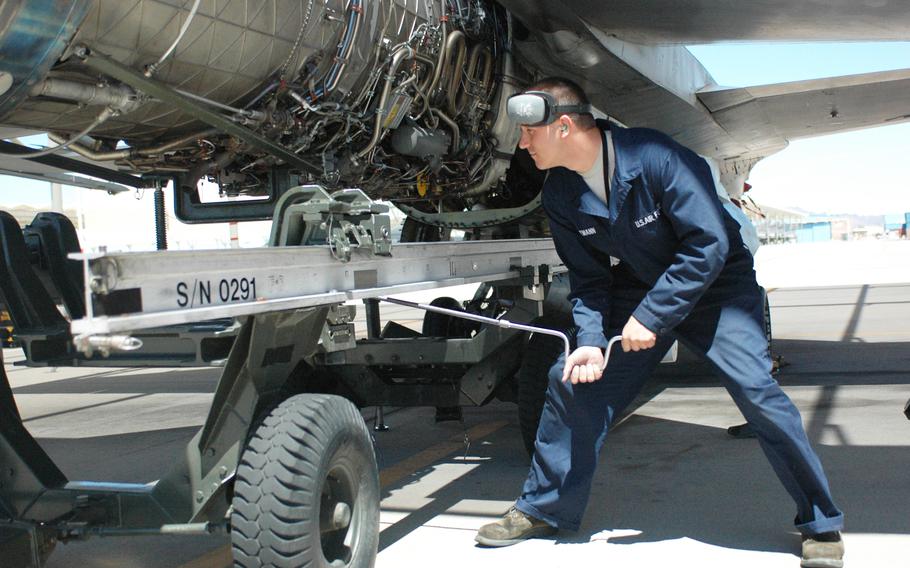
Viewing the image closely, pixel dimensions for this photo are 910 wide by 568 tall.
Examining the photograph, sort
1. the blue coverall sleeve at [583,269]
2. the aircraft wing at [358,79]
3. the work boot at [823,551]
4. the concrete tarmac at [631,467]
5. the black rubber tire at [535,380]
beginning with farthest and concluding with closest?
the black rubber tire at [535,380] < the blue coverall sleeve at [583,269] < the concrete tarmac at [631,467] < the work boot at [823,551] < the aircraft wing at [358,79]

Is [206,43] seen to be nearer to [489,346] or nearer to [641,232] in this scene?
[641,232]

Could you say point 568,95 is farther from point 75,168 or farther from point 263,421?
point 75,168

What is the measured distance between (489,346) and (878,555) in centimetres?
207

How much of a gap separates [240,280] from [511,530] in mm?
1849

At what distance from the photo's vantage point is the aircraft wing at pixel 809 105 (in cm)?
771

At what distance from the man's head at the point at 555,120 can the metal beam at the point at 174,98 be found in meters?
1.06

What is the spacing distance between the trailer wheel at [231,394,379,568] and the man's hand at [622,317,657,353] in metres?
1.09

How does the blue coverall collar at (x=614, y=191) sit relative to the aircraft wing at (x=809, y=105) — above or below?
below

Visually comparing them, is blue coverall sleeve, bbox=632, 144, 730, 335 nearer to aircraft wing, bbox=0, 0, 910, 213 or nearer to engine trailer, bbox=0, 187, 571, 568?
engine trailer, bbox=0, 187, 571, 568

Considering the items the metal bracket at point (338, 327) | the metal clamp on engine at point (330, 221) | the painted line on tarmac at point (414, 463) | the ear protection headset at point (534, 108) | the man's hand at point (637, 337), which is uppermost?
the ear protection headset at point (534, 108)

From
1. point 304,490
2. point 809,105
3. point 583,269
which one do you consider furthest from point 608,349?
point 809,105

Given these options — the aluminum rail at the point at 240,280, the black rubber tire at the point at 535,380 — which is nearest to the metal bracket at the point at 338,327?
the aluminum rail at the point at 240,280

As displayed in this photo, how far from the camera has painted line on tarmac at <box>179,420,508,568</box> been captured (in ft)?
13.1

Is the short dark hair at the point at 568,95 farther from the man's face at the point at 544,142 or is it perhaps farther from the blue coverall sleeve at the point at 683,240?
the blue coverall sleeve at the point at 683,240
